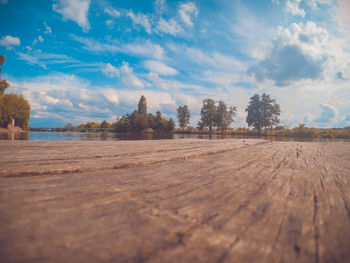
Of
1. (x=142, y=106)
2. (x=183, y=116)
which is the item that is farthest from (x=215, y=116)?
(x=142, y=106)

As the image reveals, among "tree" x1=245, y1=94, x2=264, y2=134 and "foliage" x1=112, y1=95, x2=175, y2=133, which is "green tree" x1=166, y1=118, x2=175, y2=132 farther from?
"tree" x1=245, y1=94, x2=264, y2=134

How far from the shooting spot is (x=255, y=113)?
42.8m

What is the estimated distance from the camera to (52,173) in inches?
56.3

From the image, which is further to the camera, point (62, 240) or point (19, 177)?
point (19, 177)

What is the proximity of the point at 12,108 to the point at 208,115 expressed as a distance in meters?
52.4

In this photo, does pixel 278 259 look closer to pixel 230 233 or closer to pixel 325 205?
pixel 230 233

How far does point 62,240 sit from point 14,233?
Answer: 0.62ft

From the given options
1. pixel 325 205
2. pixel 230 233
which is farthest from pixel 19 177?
pixel 325 205

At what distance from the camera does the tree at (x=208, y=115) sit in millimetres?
54969

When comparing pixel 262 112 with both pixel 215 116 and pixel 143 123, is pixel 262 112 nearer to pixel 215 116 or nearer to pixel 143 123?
pixel 215 116

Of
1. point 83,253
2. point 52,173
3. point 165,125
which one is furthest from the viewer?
point 165,125

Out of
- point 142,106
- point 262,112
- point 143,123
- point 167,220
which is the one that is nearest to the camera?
point 167,220

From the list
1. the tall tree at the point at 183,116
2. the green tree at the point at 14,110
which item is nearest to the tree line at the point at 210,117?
the tall tree at the point at 183,116

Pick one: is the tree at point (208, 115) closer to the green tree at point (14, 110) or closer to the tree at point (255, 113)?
the tree at point (255, 113)
